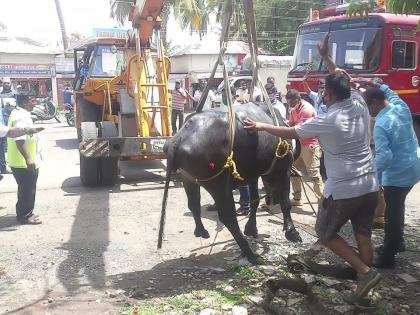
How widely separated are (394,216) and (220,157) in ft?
5.40

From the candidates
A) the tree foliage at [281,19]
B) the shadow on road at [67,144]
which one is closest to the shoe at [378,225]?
the shadow on road at [67,144]

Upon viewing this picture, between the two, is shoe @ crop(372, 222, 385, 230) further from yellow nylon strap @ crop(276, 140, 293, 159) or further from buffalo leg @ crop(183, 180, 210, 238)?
buffalo leg @ crop(183, 180, 210, 238)

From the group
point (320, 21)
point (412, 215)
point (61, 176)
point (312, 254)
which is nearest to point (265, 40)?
point (320, 21)

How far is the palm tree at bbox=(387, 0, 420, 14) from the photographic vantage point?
320cm

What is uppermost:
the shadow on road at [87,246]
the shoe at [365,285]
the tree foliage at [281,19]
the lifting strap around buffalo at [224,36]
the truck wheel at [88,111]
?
the tree foliage at [281,19]

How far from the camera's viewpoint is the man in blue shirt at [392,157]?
4.18 metres

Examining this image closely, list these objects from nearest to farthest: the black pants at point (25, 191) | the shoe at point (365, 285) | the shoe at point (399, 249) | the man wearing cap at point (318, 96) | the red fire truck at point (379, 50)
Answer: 1. the shoe at point (365, 285)
2. the shoe at point (399, 249)
3. the black pants at point (25, 191)
4. the man wearing cap at point (318, 96)
5. the red fire truck at point (379, 50)

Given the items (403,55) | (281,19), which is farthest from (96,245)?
(281,19)

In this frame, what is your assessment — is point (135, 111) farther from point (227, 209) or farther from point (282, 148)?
point (227, 209)

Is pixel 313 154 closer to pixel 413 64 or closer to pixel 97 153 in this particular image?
pixel 97 153

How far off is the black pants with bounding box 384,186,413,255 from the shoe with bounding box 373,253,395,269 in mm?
40

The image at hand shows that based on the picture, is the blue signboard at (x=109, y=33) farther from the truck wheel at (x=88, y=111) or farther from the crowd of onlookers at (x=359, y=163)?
the crowd of onlookers at (x=359, y=163)

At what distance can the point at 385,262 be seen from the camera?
4.38 m

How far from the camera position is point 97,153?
24.0 ft
